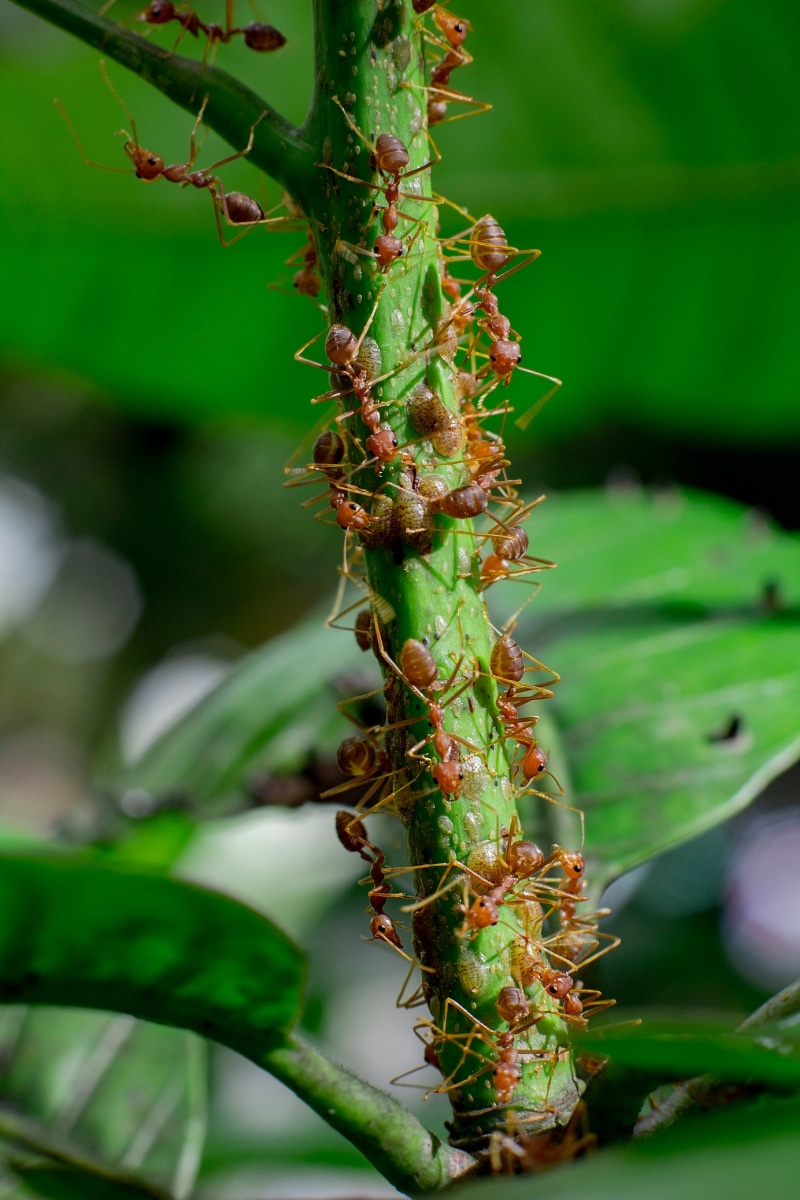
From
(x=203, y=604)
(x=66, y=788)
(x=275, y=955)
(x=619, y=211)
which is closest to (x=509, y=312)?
(x=619, y=211)

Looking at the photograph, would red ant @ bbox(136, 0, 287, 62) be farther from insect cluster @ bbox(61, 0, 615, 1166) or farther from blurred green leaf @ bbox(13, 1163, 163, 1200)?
blurred green leaf @ bbox(13, 1163, 163, 1200)

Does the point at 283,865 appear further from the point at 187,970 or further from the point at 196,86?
the point at 196,86

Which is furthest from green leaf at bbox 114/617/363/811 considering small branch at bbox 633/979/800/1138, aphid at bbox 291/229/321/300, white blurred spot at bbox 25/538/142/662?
white blurred spot at bbox 25/538/142/662

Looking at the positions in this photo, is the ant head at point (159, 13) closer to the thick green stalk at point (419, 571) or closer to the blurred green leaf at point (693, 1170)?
the thick green stalk at point (419, 571)

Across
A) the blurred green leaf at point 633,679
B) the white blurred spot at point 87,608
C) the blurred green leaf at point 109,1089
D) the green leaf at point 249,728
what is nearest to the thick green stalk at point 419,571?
the blurred green leaf at point 633,679

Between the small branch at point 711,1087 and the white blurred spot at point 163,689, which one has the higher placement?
the small branch at point 711,1087

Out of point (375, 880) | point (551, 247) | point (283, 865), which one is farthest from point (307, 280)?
point (283, 865)
